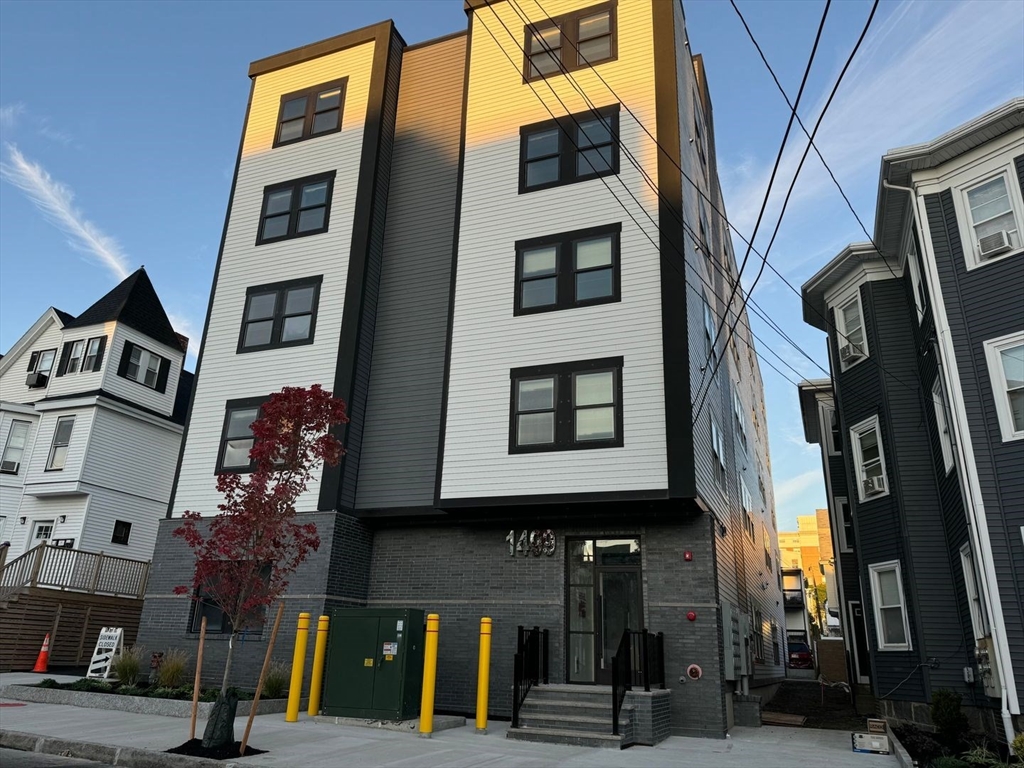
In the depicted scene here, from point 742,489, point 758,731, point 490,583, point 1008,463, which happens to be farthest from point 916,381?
point 490,583

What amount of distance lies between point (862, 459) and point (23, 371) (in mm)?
29462

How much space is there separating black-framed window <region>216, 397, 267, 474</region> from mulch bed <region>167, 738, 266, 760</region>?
8184 millimetres

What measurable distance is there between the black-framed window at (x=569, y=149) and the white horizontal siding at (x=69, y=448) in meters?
17.8

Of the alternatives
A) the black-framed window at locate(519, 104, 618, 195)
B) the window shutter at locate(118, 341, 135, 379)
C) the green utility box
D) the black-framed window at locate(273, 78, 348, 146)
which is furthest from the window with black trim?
the black-framed window at locate(519, 104, 618, 195)

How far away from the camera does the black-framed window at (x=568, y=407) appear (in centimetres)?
1435

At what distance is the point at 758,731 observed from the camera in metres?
14.0

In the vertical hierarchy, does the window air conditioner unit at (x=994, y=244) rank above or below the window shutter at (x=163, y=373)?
below

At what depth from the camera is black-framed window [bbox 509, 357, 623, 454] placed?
14.4 metres

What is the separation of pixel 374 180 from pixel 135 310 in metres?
14.4

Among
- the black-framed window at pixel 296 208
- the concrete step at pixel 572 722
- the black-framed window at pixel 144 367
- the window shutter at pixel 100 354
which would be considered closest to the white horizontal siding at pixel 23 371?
the window shutter at pixel 100 354

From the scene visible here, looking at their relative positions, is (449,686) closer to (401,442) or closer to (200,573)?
(401,442)

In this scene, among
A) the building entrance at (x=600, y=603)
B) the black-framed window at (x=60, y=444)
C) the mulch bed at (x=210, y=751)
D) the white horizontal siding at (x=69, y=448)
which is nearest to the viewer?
the mulch bed at (x=210, y=751)

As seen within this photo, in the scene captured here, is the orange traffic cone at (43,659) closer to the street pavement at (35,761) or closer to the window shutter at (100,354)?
the street pavement at (35,761)

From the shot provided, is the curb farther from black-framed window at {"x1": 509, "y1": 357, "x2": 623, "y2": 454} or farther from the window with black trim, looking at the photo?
the window with black trim
